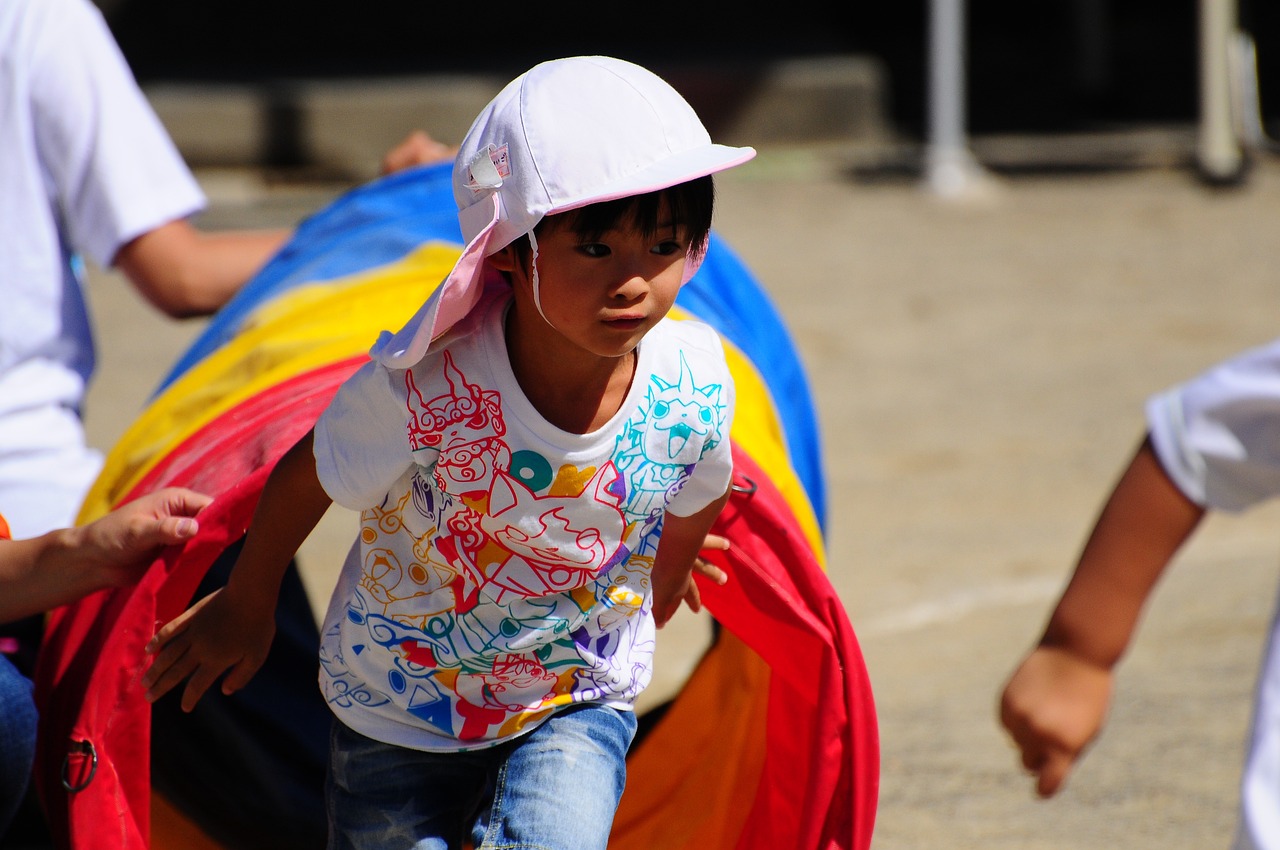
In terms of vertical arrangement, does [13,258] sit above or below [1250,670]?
above

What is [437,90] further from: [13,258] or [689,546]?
[689,546]

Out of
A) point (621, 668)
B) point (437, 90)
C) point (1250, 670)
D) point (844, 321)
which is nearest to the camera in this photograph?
point (621, 668)

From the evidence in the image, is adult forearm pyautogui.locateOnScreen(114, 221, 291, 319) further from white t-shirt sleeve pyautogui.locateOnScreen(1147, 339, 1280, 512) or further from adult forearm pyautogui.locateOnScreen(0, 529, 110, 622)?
white t-shirt sleeve pyautogui.locateOnScreen(1147, 339, 1280, 512)

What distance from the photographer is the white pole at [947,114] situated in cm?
788

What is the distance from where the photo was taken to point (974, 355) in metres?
5.69

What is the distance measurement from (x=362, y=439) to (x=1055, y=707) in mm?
837

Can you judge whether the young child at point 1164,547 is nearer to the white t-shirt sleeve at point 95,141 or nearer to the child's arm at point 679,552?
the child's arm at point 679,552

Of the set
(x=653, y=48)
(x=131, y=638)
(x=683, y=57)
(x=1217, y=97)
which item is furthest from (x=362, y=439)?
(x=653, y=48)

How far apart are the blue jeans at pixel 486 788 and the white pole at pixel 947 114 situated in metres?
6.40

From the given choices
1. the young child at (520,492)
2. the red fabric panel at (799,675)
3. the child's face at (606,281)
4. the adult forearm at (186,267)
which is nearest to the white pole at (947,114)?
the adult forearm at (186,267)

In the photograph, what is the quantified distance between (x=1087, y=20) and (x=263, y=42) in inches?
210

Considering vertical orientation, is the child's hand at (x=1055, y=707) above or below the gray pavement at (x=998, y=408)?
above

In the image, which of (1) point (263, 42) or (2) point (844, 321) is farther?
(1) point (263, 42)

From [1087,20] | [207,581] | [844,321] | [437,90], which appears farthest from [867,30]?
[207,581]
